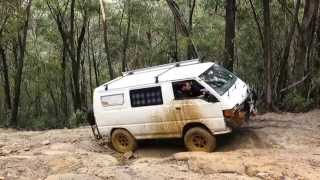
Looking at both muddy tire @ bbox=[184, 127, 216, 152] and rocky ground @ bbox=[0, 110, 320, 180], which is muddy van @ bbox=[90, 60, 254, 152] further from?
rocky ground @ bbox=[0, 110, 320, 180]

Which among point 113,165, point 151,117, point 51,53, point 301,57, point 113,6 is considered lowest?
point 113,165

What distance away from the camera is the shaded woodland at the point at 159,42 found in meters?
16.8

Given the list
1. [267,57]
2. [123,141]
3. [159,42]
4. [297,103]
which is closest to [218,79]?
[123,141]

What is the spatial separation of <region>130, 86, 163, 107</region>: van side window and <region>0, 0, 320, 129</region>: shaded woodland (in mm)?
5311

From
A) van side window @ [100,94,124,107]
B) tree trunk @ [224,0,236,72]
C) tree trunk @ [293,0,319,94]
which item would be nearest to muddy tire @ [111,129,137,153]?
van side window @ [100,94,124,107]

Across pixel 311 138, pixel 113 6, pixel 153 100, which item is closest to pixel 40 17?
pixel 113 6

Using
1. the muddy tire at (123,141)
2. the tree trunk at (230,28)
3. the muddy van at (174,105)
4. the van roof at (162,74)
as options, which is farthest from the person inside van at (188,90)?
the tree trunk at (230,28)

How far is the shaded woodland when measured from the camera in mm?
16781

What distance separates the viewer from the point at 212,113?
10836 mm

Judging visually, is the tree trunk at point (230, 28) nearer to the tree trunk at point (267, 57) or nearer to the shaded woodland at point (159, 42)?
the shaded woodland at point (159, 42)

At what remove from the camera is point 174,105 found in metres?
11.3

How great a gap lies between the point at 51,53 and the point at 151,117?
27.1 meters

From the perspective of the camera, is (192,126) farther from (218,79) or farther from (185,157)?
(218,79)

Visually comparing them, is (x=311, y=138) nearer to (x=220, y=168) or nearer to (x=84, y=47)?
(x=220, y=168)
